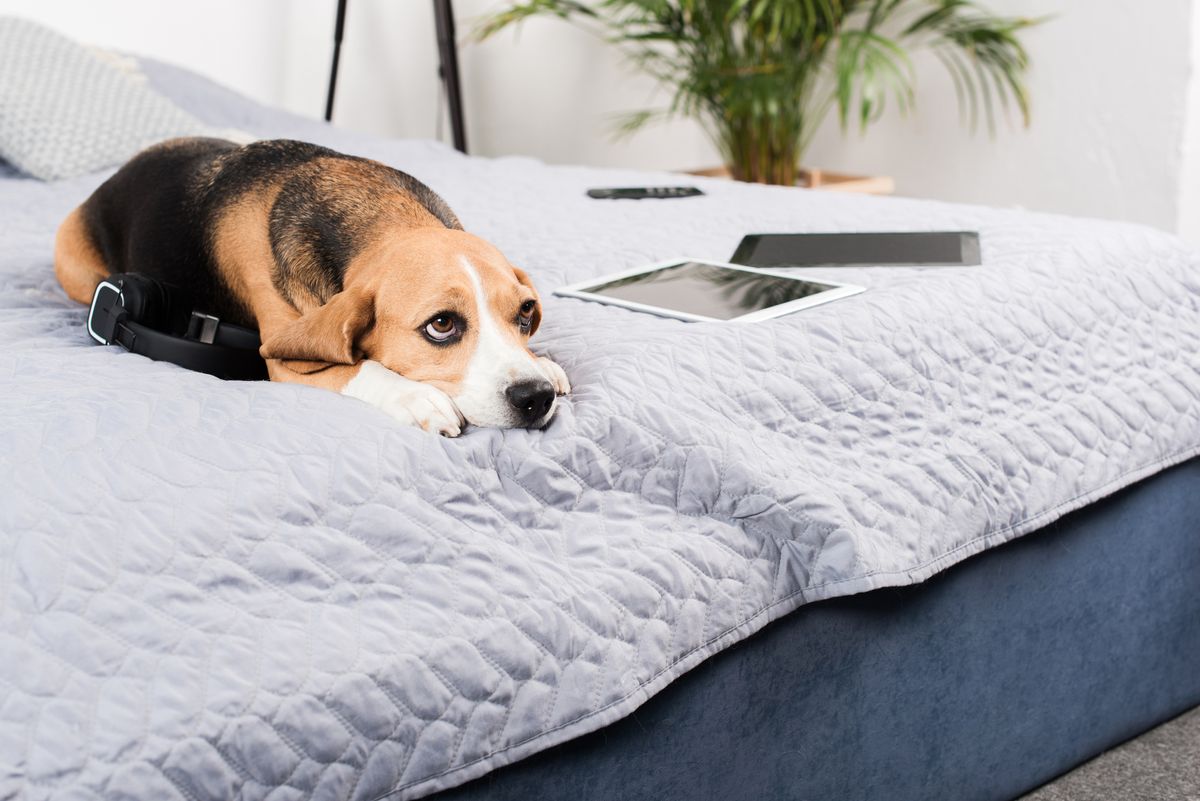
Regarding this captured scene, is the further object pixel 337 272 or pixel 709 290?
pixel 709 290

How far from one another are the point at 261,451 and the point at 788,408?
54cm

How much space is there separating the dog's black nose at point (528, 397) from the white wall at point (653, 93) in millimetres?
2620

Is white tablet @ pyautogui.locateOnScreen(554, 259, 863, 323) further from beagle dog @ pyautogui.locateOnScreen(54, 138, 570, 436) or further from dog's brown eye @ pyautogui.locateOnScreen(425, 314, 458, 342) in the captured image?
dog's brown eye @ pyautogui.locateOnScreen(425, 314, 458, 342)

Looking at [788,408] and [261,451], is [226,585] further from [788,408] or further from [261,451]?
[788,408]

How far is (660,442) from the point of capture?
3.58 feet

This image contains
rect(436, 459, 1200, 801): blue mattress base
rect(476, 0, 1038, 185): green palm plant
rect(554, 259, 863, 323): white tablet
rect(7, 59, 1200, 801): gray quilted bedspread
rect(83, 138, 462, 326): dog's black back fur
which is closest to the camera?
rect(7, 59, 1200, 801): gray quilted bedspread

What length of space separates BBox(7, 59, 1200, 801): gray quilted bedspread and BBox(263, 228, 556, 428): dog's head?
0.04m

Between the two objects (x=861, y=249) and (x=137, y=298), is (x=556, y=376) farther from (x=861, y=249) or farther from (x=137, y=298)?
(x=861, y=249)

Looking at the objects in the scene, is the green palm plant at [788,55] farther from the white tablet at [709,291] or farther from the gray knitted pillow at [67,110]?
the white tablet at [709,291]

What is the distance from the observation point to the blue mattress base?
1004 mm

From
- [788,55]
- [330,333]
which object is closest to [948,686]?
[330,333]

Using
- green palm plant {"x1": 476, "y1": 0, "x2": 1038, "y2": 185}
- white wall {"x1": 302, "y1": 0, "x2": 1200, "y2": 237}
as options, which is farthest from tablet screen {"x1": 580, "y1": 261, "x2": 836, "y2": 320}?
white wall {"x1": 302, "y1": 0, "x2": 1200, "y2": 237}

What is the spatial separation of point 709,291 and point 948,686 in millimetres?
532

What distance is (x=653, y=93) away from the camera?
4.34 meters
